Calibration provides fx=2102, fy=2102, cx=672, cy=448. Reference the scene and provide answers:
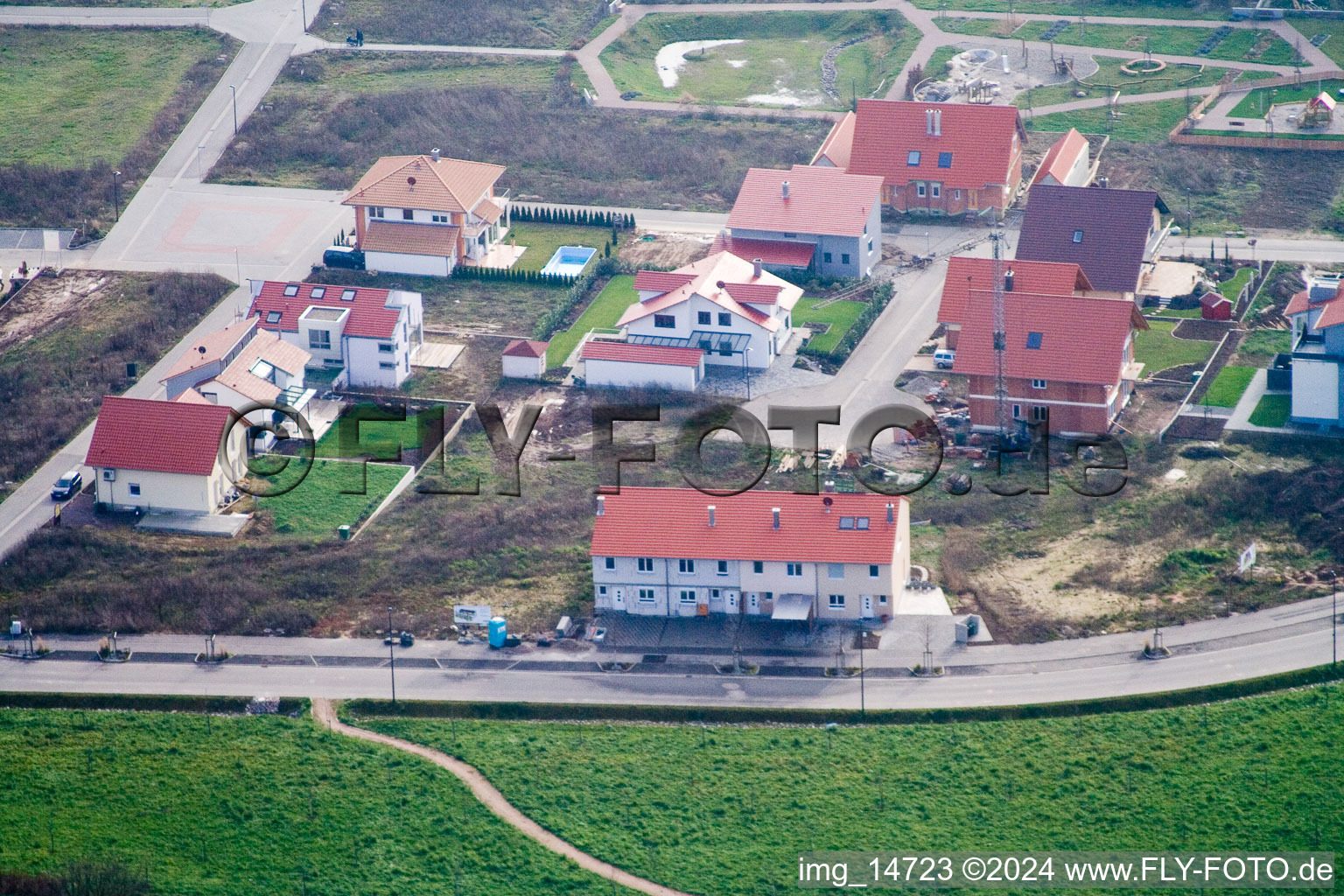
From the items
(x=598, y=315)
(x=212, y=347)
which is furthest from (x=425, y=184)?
(x=212, y=347)

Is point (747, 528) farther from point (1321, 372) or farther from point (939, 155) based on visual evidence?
point (939, 155)

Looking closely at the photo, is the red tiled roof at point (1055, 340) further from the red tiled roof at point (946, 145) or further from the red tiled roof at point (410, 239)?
the red tiled roof at point (410, 239)

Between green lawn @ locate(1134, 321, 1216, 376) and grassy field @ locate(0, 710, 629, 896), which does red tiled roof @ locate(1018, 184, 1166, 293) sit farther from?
grassy field @ locate(0, 710, 629, 896)

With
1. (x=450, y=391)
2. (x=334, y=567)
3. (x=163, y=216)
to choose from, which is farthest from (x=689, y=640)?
(x=163, y=216)

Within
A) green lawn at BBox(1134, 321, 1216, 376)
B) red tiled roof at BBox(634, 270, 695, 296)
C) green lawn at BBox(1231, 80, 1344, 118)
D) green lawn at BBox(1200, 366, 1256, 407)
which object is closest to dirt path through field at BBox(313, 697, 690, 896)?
red tiled roof at BBox(634, 270, 695, 296)

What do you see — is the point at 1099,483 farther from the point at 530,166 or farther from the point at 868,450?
the point at 530,166
